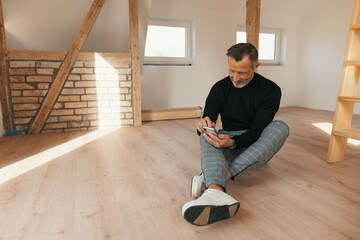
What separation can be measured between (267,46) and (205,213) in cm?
461

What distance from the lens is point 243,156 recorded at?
4.17ft

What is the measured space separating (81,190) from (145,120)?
2.26 meters

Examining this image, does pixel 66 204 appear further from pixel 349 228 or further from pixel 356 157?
pixel 356 157

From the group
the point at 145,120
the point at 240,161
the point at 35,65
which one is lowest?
the point at 145,120

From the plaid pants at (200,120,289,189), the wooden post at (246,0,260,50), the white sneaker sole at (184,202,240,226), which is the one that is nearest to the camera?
the white sneaker sole at (184,202,240,226)

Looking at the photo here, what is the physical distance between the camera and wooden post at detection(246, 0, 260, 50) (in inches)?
113

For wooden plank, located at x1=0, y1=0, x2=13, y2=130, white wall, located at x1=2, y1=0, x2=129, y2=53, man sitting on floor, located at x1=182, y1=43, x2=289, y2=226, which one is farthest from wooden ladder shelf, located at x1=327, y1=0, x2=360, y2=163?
wooden plank, located at x1=0, y1=0, x2=13, y2=130

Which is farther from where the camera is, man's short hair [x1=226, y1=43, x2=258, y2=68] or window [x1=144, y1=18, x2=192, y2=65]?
window [x1=144, y1=18, x2=192, y2=65]

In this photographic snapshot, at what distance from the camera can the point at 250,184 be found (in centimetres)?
142

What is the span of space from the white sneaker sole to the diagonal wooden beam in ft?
8.24

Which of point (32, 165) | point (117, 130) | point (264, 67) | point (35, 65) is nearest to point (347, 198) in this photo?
point (32, 165)

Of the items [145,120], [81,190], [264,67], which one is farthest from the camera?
[264,67]

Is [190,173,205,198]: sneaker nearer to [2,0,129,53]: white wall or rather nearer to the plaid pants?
the plaid pants

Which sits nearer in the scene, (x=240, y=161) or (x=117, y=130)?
(x=240, y=161)
